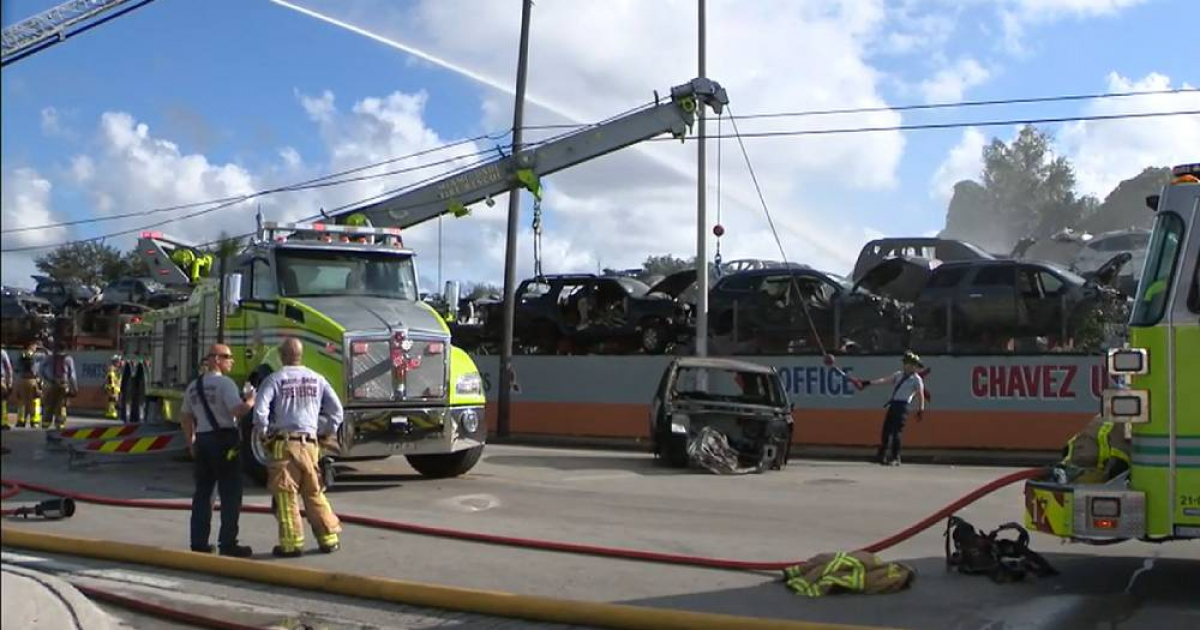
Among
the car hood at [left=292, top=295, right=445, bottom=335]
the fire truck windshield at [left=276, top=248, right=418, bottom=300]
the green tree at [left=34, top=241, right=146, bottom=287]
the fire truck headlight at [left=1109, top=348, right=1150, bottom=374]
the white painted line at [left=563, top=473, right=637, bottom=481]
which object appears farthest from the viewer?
the green tree at [left=34, top=241, right=146, bottom=287]

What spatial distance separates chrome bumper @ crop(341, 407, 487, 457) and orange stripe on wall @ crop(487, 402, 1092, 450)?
8.88 meters

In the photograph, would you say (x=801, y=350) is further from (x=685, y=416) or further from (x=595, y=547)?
(x=595, y=547)

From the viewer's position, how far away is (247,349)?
1425 centimetres

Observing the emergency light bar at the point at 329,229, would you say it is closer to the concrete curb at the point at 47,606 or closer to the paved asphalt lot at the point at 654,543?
the paved asphalt lot at the point at 654,543

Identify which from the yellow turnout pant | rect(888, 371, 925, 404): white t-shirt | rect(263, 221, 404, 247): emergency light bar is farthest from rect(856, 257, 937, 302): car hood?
→ the yellow turnout pant

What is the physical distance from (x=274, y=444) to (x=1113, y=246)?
2560 cm

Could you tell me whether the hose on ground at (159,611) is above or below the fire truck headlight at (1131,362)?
below

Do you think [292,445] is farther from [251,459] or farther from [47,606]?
[251,459]

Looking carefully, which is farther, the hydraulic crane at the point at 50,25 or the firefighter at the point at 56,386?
the firefighter at the point at 56,386

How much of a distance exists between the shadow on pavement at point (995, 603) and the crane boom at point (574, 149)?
42.3 feet

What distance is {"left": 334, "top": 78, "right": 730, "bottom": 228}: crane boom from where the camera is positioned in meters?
20.1

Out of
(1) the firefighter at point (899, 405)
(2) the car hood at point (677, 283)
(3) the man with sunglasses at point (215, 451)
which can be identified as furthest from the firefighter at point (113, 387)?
(3) the man with sunglasses at point (215, 451)

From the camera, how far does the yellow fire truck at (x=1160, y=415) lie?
23.1 feet

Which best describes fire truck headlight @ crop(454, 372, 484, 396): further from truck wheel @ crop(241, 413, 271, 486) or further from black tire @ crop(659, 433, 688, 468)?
black tire @ crop(659, 433, 688, 468)
